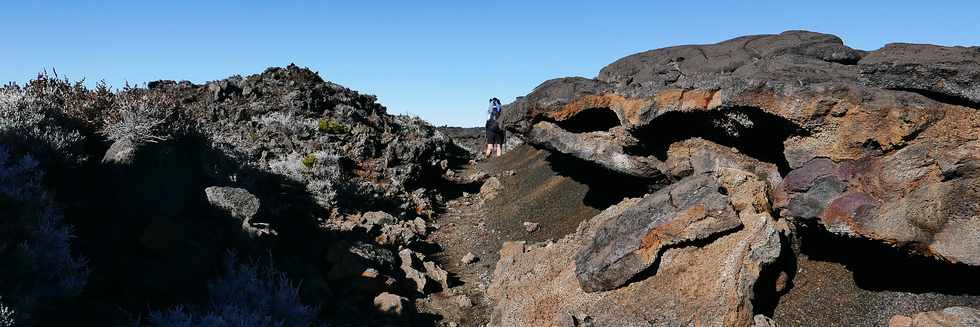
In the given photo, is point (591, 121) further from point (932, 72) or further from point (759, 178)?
point (932, 72)

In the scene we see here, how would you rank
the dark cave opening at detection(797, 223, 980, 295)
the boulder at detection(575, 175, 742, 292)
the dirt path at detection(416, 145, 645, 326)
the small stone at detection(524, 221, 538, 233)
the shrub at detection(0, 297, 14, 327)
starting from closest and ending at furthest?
the shrub at detection(0, 297, 14, 327) < the dark cave opening at detection(797, 223, 980, 295) < the boulder at detection(575, 175, 742, 292) < the dirt path at detection(416, 145, 645, 326) < the small stone at detection(524, 221, 538, 233)

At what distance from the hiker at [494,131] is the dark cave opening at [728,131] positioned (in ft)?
39.1

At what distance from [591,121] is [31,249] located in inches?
284

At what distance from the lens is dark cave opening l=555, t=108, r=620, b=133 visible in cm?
913

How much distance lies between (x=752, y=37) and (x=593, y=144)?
3514 mm

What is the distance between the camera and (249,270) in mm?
6645

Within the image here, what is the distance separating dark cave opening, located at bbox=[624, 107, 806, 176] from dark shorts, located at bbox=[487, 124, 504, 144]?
13060 mm

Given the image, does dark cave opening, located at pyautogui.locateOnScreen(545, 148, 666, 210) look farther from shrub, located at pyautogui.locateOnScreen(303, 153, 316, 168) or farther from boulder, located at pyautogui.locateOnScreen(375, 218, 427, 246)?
shrub, located at pyautogui.locateOnScreen(303, 153, 316, 168)

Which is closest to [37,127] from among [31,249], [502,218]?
[31,249]

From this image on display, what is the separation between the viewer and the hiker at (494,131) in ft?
67.4

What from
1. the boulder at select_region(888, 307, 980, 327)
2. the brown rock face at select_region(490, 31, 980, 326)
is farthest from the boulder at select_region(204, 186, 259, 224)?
the boulder at select_region(888, 307, 980, 327)

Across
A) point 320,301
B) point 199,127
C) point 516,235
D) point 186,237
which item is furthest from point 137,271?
point 516,235

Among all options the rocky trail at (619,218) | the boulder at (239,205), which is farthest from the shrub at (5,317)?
the boulder at (239,205)

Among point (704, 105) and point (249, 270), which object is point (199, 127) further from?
point (704, 105)
